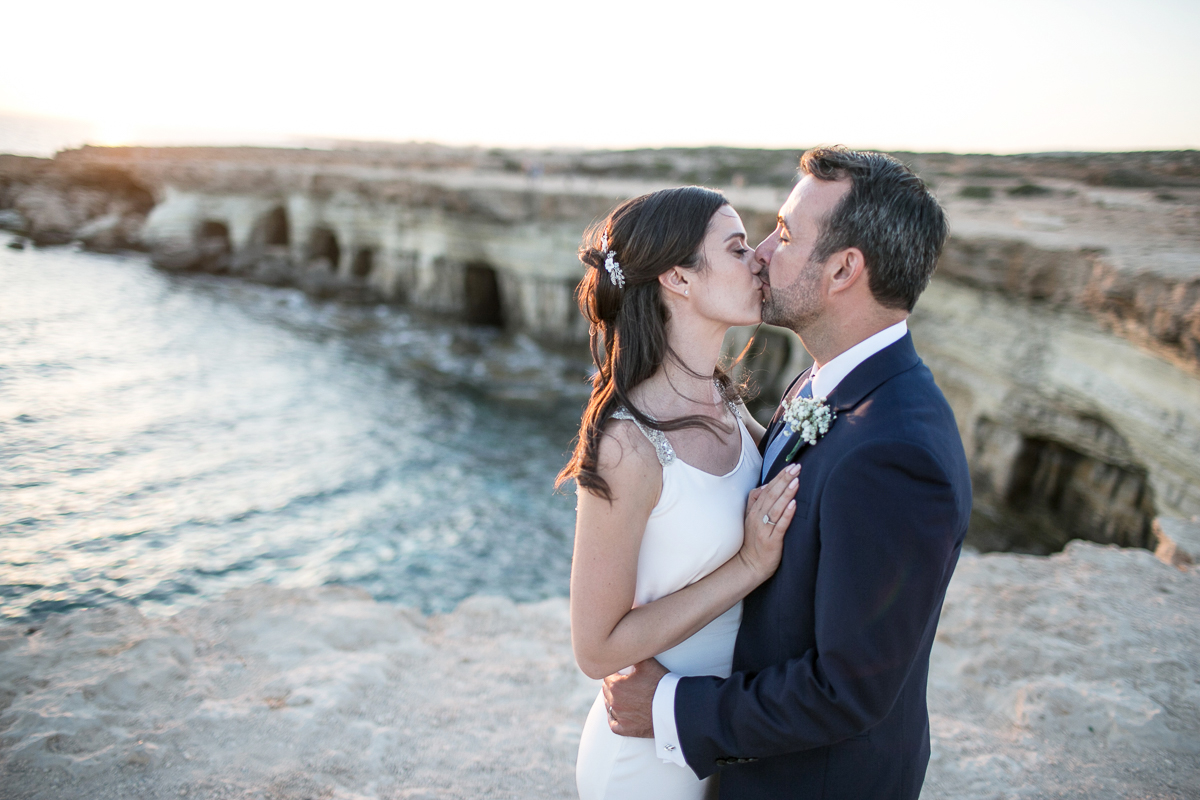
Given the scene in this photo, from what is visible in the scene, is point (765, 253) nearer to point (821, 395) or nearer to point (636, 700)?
point (821, 395)

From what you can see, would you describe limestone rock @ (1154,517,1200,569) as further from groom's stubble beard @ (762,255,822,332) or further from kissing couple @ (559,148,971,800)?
groom's stubble beard @ (762,255,822,332)

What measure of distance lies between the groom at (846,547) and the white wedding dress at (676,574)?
9cm

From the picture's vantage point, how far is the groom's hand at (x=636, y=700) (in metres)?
1.92

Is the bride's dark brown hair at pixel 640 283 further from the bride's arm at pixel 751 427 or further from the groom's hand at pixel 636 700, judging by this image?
the groom's hand at pixel 636 700

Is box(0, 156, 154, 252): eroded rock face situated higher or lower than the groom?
higher

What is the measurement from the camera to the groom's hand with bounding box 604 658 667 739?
6.30 ft

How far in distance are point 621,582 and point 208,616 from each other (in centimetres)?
437

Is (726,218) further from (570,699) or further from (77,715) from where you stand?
(77,715)

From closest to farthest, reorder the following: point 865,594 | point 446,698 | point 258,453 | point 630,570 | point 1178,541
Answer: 1. point 865,594
2. point 630,570
3. point 446,698
4. point 1178,541
5. point 258,453

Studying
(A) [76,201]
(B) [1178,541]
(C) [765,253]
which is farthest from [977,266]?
(A) [76,201]

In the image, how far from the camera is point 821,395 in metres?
1.92

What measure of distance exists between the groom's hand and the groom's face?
1.10 meters

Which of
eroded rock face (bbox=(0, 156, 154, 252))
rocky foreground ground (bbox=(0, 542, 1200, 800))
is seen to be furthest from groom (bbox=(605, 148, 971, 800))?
eroded rock face (bbox=(0, 156, 154, 252))

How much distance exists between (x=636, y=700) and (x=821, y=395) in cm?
102
